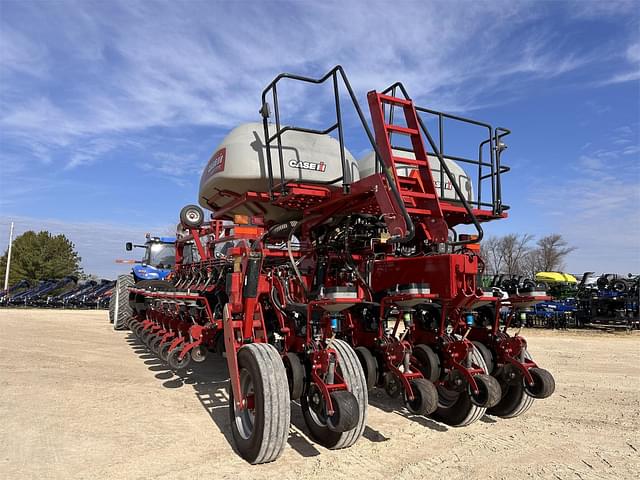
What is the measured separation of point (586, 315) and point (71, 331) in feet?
58.2

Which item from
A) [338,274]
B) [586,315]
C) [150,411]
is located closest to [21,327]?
[150,411]

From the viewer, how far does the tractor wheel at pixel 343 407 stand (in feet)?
12.0

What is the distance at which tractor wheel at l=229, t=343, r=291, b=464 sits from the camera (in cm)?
379

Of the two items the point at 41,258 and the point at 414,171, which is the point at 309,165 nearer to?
the point at 414,171

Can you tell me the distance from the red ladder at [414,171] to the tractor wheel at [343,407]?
173 centimetres

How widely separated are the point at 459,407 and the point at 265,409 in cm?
232

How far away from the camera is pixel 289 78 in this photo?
16.7 ft

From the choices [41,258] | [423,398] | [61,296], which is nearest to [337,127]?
[423,398]

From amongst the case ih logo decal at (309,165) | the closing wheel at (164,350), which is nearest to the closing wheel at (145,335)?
the closing wheel at (164,350)

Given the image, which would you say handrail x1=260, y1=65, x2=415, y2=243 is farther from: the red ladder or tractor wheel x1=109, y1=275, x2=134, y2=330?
tractor wheel x1=109, y1=275, x2=134, y2=330

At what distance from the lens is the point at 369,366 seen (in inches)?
201

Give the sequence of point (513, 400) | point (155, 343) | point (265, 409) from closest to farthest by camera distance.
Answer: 1. point (265, 409)
2. point (513, 400)
3. point (155, 343)

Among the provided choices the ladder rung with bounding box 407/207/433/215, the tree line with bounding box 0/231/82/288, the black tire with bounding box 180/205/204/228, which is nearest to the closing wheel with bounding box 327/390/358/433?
the ladder rung with bounding box 407/207/433/215

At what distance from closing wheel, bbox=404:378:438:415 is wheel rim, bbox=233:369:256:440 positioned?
1416 mm
